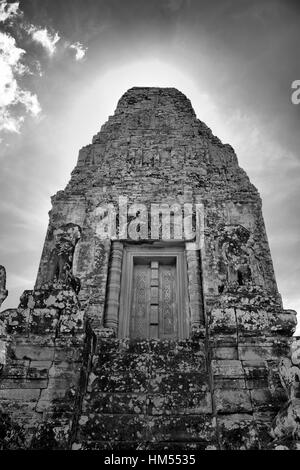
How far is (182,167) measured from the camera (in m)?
9.88

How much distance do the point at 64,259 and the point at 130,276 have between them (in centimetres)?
246

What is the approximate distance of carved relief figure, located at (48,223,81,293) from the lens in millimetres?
5629

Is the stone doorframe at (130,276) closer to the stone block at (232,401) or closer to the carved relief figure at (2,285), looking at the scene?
the carved relief figure at (2,285)

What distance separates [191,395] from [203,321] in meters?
2.39

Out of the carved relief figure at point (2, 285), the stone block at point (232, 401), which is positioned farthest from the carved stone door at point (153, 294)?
the stone block at point (232, 401)

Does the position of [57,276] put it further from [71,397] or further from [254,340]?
[254,340]

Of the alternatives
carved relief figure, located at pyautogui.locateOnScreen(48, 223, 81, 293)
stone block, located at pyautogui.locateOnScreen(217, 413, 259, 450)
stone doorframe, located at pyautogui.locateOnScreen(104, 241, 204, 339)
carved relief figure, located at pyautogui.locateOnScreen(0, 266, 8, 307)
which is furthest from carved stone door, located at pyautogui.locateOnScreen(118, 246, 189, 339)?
stone block, located at pyautogui.locateOnScreen(217, 413, 259, 450)

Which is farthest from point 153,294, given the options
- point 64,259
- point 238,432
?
point 238,432

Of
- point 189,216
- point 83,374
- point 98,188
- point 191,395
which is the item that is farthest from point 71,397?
point 98,188

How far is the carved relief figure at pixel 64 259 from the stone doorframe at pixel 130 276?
1.74 m

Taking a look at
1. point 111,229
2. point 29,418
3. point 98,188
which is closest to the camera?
point 29,418

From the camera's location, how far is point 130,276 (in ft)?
26.0

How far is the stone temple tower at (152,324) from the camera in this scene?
4.16 metres

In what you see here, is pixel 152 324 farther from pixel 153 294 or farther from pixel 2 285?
pixel 2 285
